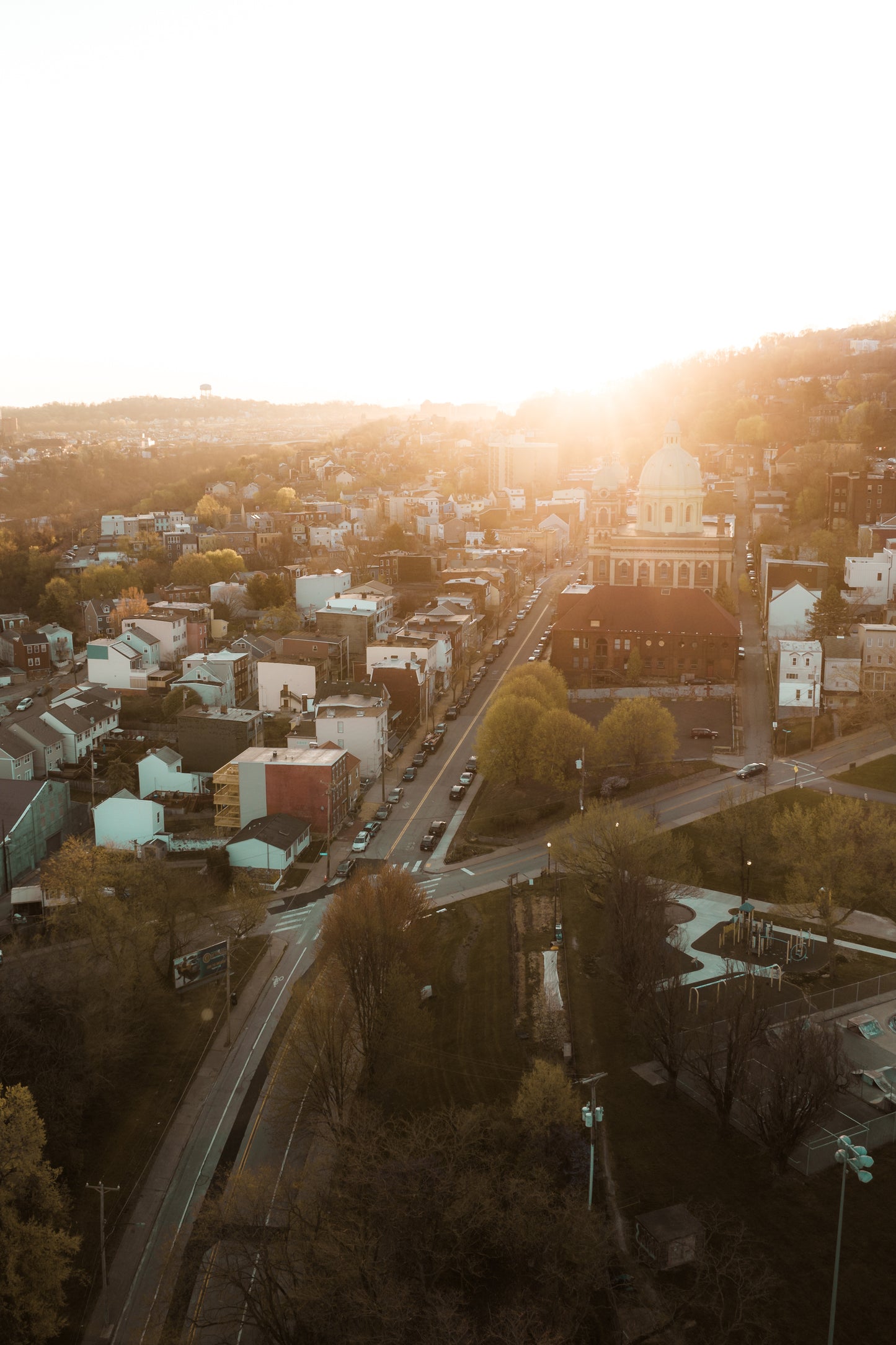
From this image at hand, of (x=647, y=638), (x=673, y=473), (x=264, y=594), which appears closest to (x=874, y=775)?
(x=647, y=638)

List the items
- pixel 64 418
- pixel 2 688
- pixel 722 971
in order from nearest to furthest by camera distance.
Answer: pixel 722 971 → pixel 2 688 → pixel 64 418

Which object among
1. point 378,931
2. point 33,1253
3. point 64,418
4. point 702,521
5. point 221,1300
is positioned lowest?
point 221,1300

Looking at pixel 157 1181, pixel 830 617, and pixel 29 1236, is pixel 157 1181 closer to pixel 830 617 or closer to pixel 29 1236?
pixel 29 1236

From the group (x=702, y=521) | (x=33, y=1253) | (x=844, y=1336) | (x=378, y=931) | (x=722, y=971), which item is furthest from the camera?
(x=702, y=521)

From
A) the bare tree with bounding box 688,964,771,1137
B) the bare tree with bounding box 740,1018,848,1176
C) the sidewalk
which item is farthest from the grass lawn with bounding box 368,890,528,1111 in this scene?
the bare tree with bounding box 740,1018,848,1176

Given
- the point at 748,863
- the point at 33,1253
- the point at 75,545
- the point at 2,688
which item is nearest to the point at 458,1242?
the point at 33,1253

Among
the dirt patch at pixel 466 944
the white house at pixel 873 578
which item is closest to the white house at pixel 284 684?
→ the dirt patch at pixel 466 944

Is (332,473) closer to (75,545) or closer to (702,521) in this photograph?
(75,545)
